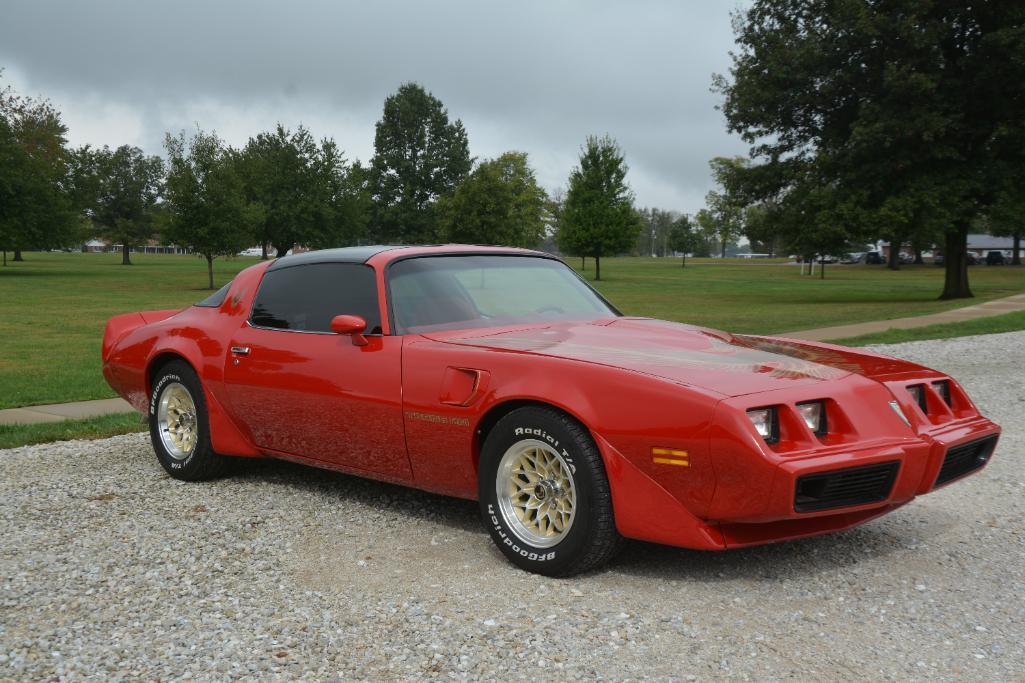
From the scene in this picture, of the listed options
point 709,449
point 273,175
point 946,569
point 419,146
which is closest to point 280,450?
point 709,449

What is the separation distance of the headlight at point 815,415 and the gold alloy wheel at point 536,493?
0.97 meters

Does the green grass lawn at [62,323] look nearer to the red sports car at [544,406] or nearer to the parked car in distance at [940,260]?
the red sports car at [544,406]

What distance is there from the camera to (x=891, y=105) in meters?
28.2

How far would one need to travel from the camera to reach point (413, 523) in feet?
16.2

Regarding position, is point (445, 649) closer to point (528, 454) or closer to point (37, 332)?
point (528, 454)

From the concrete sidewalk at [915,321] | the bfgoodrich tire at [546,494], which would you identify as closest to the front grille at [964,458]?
the bfgoodrich tire at [546,494]

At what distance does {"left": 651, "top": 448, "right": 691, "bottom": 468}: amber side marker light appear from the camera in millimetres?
3648

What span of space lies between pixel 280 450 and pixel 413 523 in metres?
0.97

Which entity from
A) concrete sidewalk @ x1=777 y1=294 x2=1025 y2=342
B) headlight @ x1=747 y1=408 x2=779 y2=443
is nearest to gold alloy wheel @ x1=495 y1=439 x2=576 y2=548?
headlight @ x1=747 y1=408 x2=779 y2=443

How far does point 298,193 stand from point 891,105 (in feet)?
116

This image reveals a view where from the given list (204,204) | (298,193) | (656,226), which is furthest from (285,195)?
(656,226)

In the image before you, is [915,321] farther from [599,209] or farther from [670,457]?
[599,209]

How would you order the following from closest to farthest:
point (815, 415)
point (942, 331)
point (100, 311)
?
point (815, 415)
point (942, 331)
point (100, 311)

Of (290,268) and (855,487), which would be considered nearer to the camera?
(855,487)
